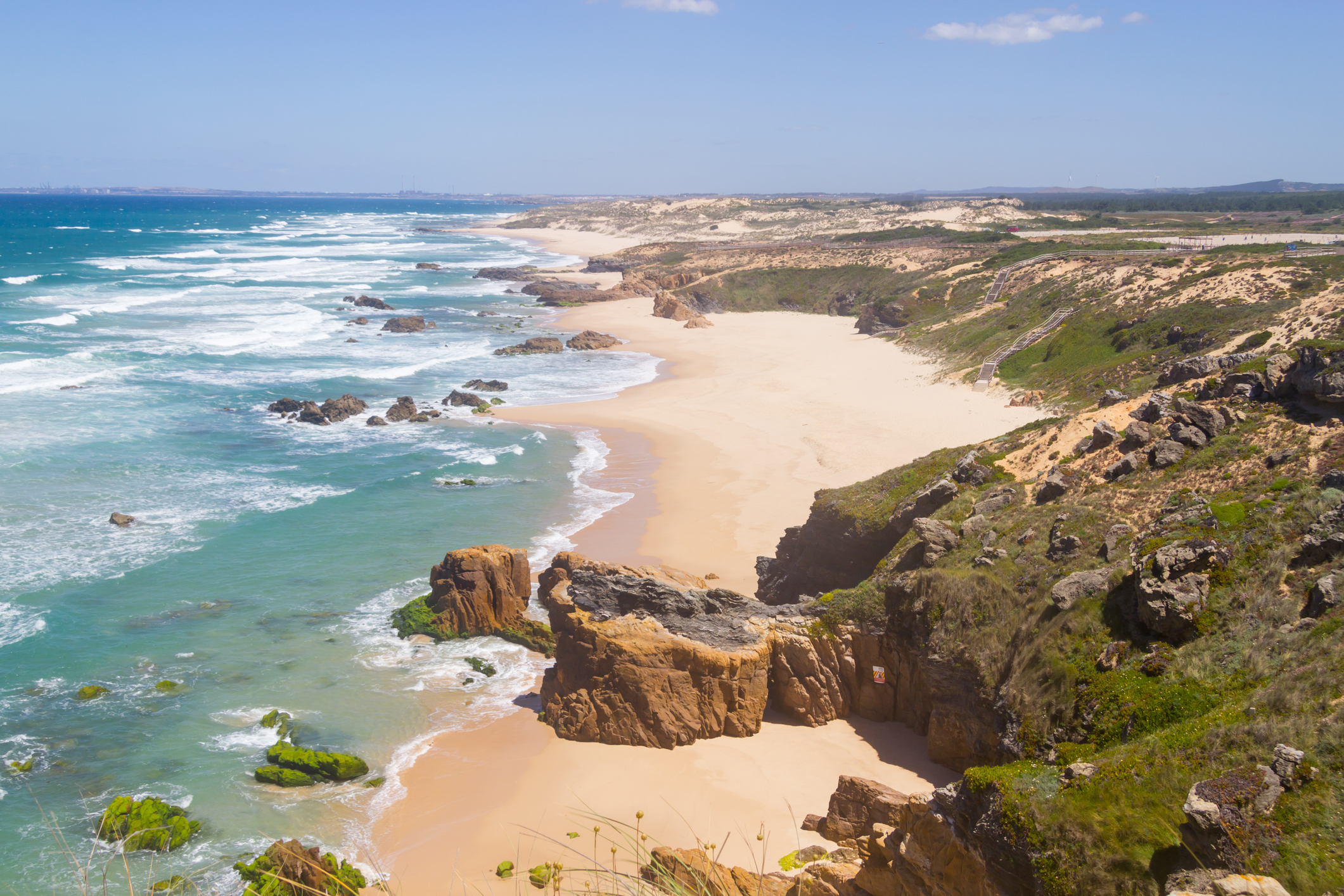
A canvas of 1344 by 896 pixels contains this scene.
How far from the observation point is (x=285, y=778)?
1341 centimetres

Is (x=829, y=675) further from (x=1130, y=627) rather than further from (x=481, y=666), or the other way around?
(x=481, y=666)

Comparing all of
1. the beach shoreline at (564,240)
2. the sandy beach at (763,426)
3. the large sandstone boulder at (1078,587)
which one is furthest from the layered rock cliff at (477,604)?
the beach shoreline at (564,240)

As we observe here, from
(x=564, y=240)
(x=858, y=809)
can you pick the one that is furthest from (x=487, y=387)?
(x=564, y=240)

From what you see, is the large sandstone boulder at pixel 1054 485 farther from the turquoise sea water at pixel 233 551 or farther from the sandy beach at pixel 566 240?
the sandy beach at pixel 566 240

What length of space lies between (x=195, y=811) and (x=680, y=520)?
1377 centimetres

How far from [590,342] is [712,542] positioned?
32.1 meters

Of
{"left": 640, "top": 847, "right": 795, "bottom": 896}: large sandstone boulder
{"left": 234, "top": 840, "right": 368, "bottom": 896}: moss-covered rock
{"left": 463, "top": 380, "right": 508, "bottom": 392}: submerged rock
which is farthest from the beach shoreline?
{"left": 640, "top": 847, "right": 795, "bottom": 896}: large sandstone boulder

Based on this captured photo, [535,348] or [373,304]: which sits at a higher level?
[373,304]

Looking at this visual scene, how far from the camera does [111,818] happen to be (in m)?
11.2

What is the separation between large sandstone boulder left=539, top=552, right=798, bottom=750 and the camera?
520 inches

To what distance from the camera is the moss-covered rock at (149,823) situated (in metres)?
11.7

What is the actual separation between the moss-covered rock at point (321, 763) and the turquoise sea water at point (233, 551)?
0.83 feet

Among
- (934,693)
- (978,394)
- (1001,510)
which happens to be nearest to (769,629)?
(934,693)

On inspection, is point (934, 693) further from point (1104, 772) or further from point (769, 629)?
point (1104, 772)
